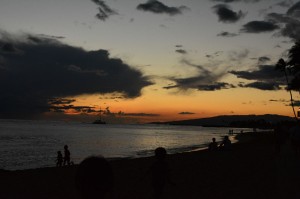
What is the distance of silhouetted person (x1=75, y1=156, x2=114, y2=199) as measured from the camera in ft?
8.25

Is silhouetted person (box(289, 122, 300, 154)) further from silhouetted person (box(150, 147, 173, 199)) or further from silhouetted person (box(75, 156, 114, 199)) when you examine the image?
silhouetted person (box(75, 156, 114, 199))

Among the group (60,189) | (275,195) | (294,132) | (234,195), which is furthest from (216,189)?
(294,132)

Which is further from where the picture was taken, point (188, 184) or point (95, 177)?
point (188, 184)

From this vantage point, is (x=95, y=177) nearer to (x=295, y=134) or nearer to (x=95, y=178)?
(x=95, y=178)

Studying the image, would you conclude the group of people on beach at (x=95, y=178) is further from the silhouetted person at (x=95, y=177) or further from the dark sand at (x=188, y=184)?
the dark sand at (x=188, y=184)

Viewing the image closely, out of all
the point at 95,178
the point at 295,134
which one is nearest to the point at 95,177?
the point at 95,178

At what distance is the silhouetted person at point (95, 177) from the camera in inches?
99.0

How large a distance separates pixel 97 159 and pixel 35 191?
12.6 metres

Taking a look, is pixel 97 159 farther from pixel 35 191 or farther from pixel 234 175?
pixel 234 175

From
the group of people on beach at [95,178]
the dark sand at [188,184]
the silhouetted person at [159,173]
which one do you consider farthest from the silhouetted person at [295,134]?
the group of people on beach at [95,178]

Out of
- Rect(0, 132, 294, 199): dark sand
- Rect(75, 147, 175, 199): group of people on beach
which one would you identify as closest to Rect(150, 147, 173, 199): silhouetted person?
Rect(0, 132, 294, 199): dark sand

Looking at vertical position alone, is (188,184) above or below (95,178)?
below

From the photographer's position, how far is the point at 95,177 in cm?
253

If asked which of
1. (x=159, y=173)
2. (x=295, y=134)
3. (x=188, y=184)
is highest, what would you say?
(x=295, y=134)
